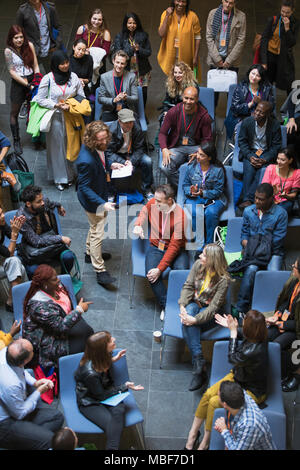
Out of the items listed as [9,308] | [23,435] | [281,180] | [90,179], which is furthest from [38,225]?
[281,180]

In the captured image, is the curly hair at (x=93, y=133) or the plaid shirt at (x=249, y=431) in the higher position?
the curly hair at (x=93, y=133)

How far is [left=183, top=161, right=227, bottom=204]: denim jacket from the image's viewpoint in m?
6.64

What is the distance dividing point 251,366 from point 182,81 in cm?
387

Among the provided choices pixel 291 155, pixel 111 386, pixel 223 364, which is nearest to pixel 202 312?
pixel 223 364

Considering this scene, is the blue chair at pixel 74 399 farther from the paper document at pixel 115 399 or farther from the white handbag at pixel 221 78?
the white handbag at pixel 221 78

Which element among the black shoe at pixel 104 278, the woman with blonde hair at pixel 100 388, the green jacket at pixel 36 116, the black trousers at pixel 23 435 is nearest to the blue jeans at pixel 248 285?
the black shoe at pixel 104 278

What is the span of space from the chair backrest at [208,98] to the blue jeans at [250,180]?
3.50ft

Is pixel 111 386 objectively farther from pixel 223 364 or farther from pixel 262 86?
pixel 262 86

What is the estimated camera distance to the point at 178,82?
748 centimetres

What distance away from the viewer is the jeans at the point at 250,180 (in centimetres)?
699

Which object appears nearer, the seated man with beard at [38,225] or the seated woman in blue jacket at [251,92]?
the seated man with beard at [38,225]

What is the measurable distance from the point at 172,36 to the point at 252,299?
3.94 m

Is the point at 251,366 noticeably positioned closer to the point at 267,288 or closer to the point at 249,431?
the point at 249,431

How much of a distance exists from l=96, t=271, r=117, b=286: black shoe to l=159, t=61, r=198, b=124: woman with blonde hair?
225 cm
